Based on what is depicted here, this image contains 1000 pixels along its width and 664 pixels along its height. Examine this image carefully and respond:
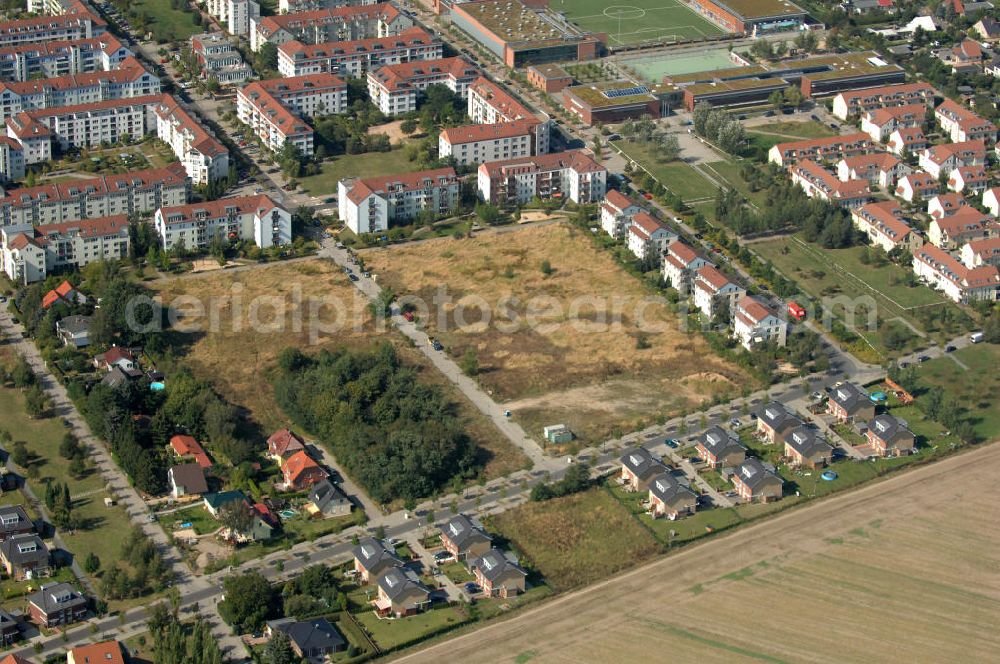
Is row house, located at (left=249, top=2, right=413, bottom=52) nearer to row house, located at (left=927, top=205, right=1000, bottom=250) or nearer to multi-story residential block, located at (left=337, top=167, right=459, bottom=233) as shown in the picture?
multi-story residential block, located at (left=337, top=167, right=459, bottom=233)

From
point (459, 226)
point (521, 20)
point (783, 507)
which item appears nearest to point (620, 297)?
point (459, 226)

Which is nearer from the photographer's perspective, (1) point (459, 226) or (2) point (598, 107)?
(1) point (459, 226)

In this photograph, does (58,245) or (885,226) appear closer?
(58,245)

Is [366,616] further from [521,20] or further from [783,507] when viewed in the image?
[521,20]

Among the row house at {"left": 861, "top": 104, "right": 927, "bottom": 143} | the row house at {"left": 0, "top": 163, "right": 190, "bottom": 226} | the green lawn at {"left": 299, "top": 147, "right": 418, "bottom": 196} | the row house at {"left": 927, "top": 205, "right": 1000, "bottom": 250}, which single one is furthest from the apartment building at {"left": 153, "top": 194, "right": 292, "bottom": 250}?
the row house at {"left": 861, "top": 104, "right": 927, "bottom": 143}

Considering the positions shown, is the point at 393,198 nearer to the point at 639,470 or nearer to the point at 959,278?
the point at 639,470

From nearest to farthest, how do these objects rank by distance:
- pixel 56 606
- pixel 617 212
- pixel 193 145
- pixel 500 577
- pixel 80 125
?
pixel 56 606 → pixel 500 577 → pixel 617 212 → pixel 193 145 → pixel 80 125

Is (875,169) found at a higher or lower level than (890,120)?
lower

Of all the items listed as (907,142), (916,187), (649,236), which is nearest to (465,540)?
(649,236)
